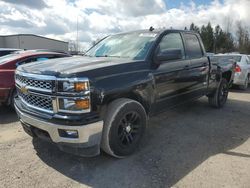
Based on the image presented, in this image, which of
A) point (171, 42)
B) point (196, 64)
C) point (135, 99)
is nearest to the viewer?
point (135, 99)

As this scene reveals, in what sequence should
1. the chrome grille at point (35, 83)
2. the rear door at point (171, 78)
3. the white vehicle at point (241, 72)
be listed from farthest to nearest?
the white vehicle at point (241, 72)
the rear door at point (171, 78)
the chrome grille at point (35, 83)

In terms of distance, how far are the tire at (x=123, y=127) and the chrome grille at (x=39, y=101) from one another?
77cm

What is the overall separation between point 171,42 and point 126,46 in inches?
35.4

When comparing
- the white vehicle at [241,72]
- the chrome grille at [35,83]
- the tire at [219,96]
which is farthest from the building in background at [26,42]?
the chrome grille at [35,83]

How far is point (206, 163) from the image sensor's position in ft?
12.8

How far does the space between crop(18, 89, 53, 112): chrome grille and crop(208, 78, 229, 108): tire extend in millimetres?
4909

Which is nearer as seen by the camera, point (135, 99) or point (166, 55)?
point (135, 99)

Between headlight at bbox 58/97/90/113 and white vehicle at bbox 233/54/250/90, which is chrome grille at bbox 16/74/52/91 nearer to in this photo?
headlight at bbox 58/97/90/113

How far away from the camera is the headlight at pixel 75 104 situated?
3.30 metres

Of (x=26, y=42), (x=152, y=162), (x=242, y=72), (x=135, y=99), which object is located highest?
(x=135, y=99)

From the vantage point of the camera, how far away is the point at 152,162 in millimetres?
3887

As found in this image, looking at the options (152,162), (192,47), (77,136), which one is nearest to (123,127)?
(152,162)

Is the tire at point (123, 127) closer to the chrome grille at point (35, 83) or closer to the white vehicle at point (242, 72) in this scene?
the chrome grille at point (35, 83)

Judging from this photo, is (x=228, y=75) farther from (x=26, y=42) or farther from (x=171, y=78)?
(x=26, y=42)
